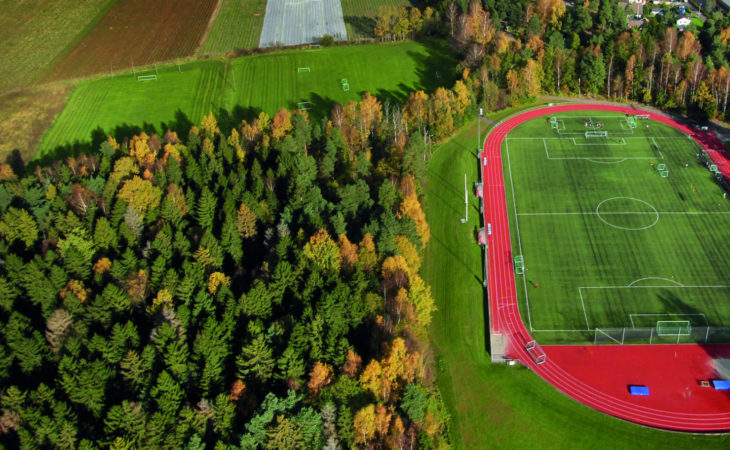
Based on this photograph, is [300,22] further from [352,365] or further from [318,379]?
[318,379]

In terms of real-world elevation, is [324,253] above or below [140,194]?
below

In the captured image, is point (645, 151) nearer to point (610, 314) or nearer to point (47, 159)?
point (610, 314)

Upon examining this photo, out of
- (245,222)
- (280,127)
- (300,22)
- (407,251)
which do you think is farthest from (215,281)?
(300,22)

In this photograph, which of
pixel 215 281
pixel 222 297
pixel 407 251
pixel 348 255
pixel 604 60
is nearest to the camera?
pixel 222 297

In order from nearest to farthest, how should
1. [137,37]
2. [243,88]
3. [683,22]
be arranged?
[243,88]
[683,22]
[137,37]

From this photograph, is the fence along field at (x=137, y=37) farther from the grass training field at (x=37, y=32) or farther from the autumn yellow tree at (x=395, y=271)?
the autumn yellow tree at (x=395, y=271)

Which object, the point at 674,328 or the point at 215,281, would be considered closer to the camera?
the point at 674,328

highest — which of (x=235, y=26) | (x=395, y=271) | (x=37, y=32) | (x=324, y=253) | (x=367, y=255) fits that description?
(x=37, y=32)
